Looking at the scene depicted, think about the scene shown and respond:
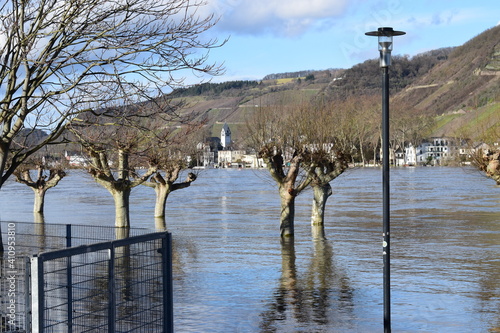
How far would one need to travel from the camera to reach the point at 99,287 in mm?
12633

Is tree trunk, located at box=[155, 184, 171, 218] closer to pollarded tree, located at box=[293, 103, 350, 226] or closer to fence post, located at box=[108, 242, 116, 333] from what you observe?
pollarded tree, located at box=[293, 103, 350, 226]

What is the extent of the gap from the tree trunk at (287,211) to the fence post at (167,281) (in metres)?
21.7

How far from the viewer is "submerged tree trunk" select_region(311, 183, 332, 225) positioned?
123ft

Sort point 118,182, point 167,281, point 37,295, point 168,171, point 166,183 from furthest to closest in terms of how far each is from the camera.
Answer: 1. point 166,183
2. point 168,171
3. point 118,182
4. point 167,281
5. point 37,295

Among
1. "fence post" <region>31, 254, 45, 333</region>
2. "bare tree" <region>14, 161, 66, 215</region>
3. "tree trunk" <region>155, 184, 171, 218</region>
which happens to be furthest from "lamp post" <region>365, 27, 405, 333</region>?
"bare tree" <region>14, 161, 66, 215</region>

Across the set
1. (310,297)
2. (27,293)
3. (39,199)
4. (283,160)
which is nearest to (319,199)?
(283,160)

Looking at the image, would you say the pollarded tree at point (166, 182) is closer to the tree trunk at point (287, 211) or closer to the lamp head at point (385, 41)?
the tree trunk at point (287, 211)

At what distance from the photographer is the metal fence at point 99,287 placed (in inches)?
377

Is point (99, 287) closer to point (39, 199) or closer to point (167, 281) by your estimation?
point (167, 281)

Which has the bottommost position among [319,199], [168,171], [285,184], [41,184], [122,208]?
[122,208]

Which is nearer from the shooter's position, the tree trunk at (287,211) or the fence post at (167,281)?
the fence post at (167,281)

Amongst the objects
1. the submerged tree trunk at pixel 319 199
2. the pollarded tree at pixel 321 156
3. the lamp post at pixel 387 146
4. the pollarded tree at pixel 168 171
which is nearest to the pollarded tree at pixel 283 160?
the pollarded tree at pixel 321 156

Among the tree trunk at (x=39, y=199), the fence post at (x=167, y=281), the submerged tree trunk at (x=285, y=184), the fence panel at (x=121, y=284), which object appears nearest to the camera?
the fence panel at (x=121, y=284)

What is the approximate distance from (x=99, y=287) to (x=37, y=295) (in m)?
3.38
